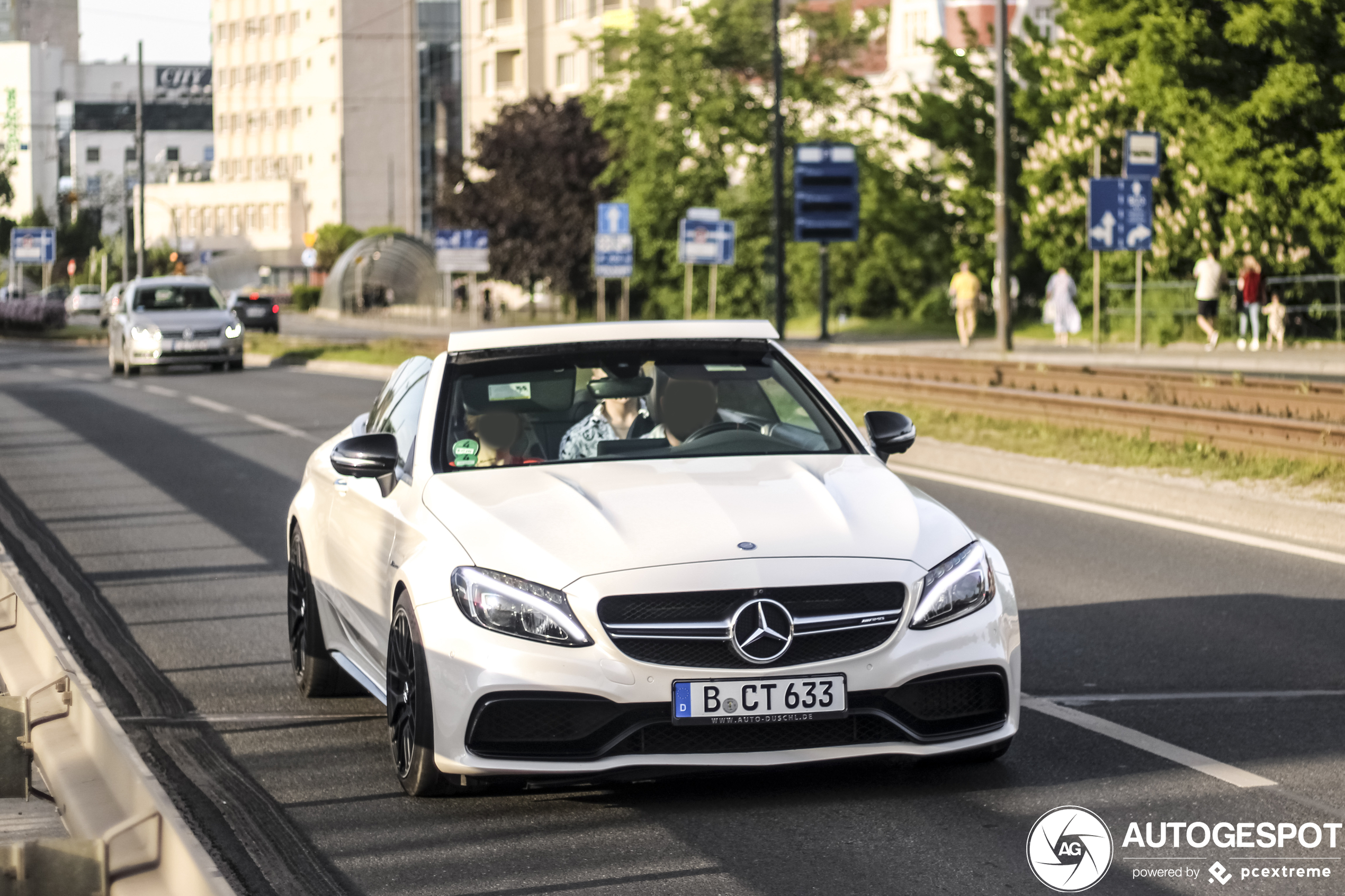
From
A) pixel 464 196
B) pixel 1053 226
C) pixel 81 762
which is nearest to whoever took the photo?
pixel 81 762

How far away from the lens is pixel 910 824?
5.28 m

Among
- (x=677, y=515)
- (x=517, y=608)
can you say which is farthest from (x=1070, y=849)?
(x=517, y=608)

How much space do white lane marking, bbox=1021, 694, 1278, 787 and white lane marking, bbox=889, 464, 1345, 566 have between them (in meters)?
4.17

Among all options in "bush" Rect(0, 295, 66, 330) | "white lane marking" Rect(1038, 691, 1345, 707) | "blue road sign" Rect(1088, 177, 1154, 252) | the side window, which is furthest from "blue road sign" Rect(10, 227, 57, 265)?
"white lane marking" Rect(1038, 691, 1345, 707)

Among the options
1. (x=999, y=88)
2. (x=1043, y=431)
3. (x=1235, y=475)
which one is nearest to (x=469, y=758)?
(x=1235, y=475)

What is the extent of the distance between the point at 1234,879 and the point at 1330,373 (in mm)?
24640

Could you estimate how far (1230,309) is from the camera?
40.9 metres

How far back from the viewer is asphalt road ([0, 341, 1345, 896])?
4914mm

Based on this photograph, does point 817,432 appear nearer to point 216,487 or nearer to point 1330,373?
point 216,487

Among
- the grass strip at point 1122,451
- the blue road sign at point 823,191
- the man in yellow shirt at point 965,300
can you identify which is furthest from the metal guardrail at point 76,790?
the blue road sign at point 823,191

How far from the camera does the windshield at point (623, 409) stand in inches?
254

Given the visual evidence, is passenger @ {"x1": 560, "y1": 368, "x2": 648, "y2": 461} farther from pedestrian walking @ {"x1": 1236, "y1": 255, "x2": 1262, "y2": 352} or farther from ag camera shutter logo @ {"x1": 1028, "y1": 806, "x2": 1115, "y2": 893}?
pedestrian walking @ {"x1": 1236, "y1": 255, "x2": 1262, "y2": 352}

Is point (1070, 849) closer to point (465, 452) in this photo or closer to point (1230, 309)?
point (465, 452)

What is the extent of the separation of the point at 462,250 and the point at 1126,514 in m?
50.8
